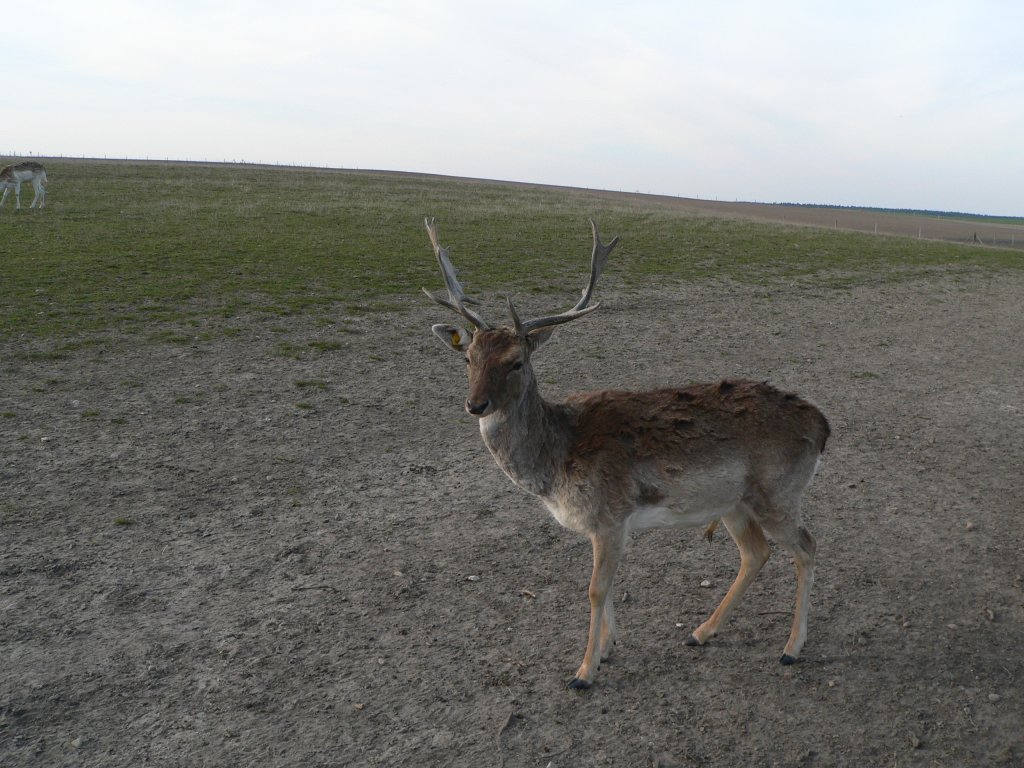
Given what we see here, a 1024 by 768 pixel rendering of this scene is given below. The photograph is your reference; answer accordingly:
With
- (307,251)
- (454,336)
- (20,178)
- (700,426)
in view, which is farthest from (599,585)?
(20,178)

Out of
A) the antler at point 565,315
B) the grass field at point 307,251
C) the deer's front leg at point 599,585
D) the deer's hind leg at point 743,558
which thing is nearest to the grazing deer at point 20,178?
the grass field at point 307,251

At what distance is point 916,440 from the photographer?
9578 mm

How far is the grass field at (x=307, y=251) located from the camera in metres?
15.5

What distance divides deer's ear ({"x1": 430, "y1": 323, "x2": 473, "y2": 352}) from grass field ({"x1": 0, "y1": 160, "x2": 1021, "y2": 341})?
9.24 metres

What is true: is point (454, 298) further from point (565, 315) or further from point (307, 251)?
point (307, 251)

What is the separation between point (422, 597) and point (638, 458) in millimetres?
1940

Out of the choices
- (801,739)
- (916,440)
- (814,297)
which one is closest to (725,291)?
(814,297)

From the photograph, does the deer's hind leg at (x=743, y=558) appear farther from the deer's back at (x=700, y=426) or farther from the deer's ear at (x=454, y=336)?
the deer's ear at (x=454, y=336)

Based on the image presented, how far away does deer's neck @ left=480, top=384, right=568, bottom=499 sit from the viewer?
536 cm

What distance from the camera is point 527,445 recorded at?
538 cm

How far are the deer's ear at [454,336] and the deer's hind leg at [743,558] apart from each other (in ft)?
7.01

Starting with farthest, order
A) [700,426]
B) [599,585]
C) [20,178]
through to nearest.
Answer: [20,178] → [700,426] → [599,585]

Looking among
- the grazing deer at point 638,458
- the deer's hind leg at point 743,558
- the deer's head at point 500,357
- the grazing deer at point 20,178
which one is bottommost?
the deer's hind leg at point 743,558

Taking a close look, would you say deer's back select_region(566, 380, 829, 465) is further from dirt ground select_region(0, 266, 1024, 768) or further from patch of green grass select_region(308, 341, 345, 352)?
patch of green grass select_region(308, 341, 345, 352)
